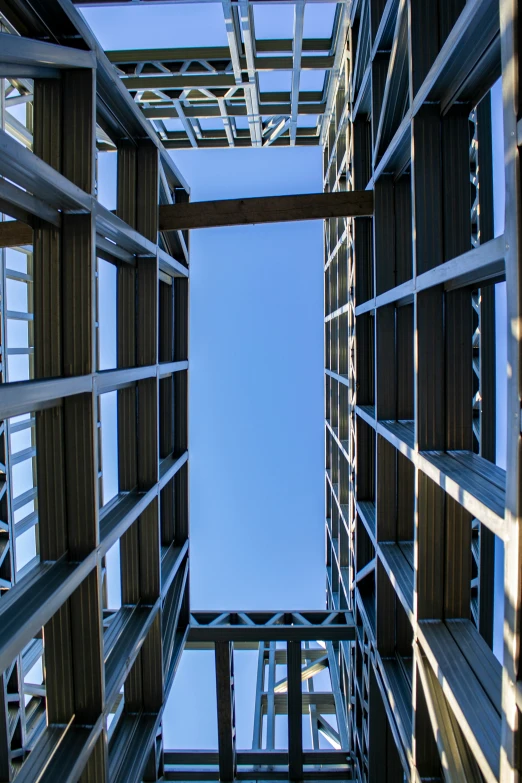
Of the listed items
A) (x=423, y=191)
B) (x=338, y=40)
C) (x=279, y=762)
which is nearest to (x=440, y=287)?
(x=423, y=191)

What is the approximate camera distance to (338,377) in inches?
835

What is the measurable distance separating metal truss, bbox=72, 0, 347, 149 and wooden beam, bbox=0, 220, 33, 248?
12.2 meters

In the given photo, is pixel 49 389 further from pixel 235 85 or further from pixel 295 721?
pixel 235 85

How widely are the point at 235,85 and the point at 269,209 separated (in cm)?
1293

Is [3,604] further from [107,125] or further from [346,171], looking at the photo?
[346,171]

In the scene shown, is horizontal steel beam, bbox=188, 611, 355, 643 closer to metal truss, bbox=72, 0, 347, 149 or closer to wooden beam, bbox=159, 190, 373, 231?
wooden beam, bbox=159, 190, 373, 231

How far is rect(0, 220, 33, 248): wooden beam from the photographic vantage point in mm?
9859

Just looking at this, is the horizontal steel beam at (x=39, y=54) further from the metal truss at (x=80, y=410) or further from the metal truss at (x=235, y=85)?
the metal truss at (x=235, y=85)

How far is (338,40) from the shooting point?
1927 cm

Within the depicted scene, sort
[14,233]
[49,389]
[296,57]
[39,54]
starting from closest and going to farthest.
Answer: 1. [39,54]
2. [49,389]
3. [14,233]
4. [296,57]

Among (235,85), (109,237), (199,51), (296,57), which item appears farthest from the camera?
(235,85)

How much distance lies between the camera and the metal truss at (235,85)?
62.6 feet

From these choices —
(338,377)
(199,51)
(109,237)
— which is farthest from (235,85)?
(109,237)

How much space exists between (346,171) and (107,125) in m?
10.6
